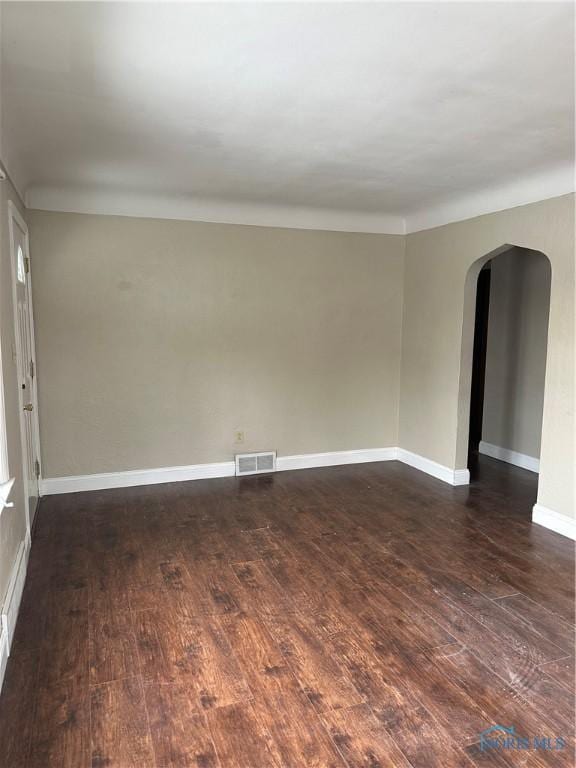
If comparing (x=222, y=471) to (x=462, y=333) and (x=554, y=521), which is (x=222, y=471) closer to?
(x=462, y=333)

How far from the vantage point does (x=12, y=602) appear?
2.53 m

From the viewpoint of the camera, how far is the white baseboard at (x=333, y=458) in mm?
5207

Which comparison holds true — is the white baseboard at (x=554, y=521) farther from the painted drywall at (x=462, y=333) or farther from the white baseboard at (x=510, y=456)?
the white baseboard at (x=510, y=456)

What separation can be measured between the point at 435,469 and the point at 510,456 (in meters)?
1.08

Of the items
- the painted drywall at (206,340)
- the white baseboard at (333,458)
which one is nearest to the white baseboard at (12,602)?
the painted drywall at (206,340)

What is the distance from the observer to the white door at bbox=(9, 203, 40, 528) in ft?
10.9

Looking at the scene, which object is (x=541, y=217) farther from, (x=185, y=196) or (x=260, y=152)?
(x=185, y=196)

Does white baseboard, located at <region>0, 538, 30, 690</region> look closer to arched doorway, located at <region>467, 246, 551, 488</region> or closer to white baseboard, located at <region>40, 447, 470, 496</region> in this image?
white baseboard, located at <region>40, 447, 470, 496</region>

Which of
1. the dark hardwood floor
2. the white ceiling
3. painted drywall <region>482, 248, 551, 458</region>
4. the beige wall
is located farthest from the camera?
painted drywall <region>482, 248, 551, 458</region>

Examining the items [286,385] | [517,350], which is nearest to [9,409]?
[286,385]

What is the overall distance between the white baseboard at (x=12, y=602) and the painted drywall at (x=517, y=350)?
460 cm

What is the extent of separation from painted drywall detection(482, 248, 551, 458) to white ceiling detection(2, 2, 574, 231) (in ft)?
4.41

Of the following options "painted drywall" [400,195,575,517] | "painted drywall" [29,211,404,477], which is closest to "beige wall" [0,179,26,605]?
"painted drywall" [29,211,404,477]

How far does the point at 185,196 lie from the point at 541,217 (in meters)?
2.79
